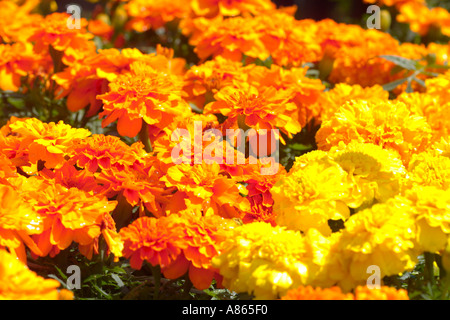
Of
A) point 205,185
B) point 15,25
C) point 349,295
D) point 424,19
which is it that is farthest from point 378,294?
point 424,19

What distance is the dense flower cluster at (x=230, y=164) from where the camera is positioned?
51.2 inches

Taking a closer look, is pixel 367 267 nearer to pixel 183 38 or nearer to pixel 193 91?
pixel 193 91

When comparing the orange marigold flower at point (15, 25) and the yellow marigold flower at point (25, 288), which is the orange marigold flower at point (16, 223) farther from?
the orange marigold flower at point (15, 25)

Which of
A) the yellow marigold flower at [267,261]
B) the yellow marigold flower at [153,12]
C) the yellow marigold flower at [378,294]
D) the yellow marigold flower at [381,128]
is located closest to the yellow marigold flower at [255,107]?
the yellow marigold flower at [381,128]

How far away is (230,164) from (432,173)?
44cm

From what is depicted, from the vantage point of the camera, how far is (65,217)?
1451 millimetres

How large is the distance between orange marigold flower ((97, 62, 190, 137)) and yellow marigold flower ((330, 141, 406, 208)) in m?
0.45

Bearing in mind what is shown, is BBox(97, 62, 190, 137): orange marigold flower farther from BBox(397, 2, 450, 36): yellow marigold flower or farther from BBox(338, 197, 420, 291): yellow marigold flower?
BBox(397, 2, 450, 36): yellow marigold flower

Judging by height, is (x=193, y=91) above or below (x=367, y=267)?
Result: above

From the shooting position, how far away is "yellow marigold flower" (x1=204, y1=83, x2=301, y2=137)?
1763 mm

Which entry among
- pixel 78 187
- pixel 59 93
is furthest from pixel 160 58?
pixel 78 187

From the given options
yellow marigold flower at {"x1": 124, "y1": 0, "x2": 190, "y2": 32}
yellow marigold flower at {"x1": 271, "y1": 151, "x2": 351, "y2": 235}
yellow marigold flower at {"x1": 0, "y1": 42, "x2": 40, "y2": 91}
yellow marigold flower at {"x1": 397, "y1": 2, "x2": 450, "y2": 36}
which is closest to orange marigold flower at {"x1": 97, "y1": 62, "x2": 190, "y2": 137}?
yellow marigold flower at {"x1": 271, "y1": 151, "x2": 351, "y2": 235}

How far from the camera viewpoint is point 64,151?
1.64 meters

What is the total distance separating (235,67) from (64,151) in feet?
1.96
